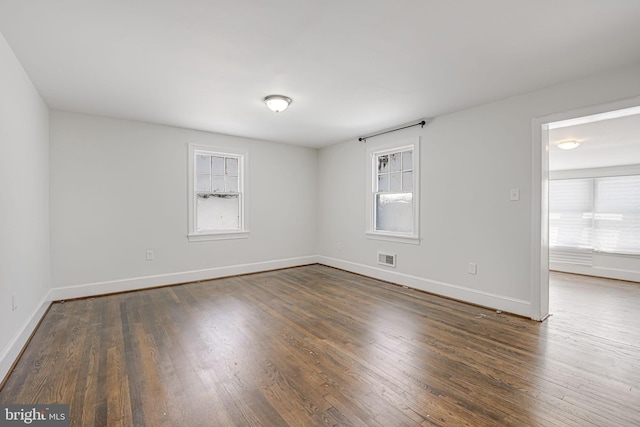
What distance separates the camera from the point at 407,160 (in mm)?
4738

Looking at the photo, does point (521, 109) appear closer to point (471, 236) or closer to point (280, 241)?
point (471, 236)

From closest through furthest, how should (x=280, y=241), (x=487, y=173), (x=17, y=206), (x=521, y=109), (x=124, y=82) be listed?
(x=17, y=206), (x=124, y=82), (x=521, y=109), (x=487, y=173), (x=280, y=241)

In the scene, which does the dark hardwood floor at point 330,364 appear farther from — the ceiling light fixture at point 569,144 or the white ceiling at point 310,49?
the white ceiling at point 310,49

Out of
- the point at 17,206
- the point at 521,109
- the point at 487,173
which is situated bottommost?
the point at 17,206

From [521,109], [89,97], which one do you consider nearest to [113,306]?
[89,97]

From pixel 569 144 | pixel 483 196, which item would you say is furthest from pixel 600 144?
pixel 483 196

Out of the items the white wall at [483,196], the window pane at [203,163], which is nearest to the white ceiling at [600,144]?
the white wall at [483,196]

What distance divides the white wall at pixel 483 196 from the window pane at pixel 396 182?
54 cm

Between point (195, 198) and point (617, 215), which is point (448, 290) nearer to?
point (195, 198)

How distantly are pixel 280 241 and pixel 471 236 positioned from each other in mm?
3470

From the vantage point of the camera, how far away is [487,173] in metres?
3.64

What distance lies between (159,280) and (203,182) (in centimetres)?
172

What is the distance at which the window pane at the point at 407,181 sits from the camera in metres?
4.66

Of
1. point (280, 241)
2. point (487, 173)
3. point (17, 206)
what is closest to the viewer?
point (17, 206)
